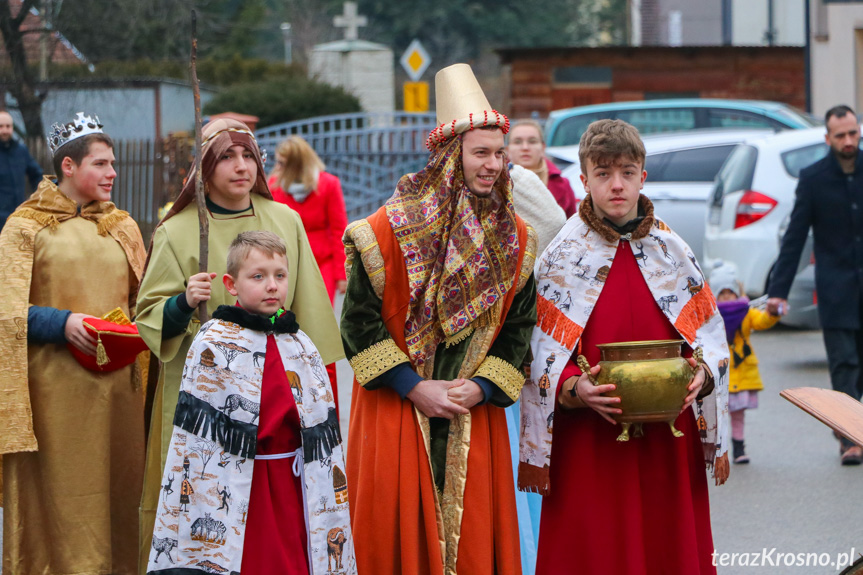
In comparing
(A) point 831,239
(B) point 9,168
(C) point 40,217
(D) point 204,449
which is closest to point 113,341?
(C) point 40,217

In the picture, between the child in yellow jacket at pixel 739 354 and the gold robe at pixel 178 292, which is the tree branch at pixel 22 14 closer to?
the child in yellow jacket at pixel 739 354

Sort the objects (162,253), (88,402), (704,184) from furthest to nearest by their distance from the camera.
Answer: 1. (704,184)
2. (88,402)
3. (162,253)

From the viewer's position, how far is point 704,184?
13.6 metres

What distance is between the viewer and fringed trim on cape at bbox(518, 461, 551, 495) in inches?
159

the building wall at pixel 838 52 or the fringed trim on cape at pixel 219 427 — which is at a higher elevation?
the building wall at pixel 838 52

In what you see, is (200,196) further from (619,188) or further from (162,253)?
(619,188)

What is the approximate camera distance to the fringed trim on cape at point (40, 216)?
5016 mm

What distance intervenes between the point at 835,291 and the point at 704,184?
6268 millimetres

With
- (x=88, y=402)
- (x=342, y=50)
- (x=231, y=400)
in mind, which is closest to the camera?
(x=231, y=400)

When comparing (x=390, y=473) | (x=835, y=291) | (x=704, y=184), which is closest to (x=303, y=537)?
(x=390, y=473)

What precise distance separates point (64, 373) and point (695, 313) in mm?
2625

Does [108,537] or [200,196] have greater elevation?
[200,196]

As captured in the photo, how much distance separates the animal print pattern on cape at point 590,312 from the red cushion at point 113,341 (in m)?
1.67

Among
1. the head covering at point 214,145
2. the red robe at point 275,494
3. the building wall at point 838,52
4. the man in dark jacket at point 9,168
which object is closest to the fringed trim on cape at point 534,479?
the red robe at point 275,494
